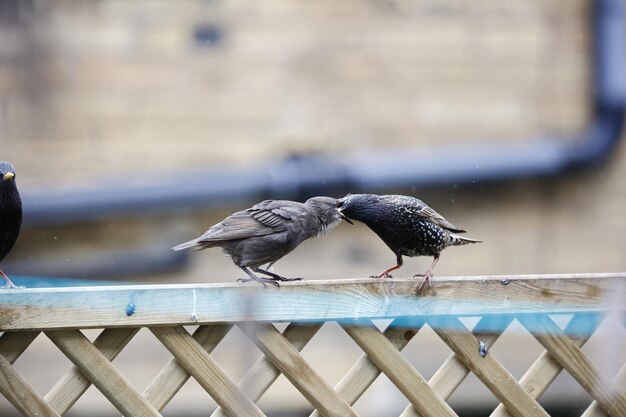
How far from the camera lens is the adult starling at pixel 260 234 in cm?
315

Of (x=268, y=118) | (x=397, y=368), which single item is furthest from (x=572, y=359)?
(x=268, y=118)

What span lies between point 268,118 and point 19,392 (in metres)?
3.32

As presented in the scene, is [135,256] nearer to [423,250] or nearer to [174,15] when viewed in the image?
[174,15]

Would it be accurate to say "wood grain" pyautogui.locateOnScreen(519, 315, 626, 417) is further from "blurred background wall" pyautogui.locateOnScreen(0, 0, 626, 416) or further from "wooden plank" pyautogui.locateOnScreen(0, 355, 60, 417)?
"blurred background wall" pyautogui.locateOnScreen(0, 0, 626, 416)

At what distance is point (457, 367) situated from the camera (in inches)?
101

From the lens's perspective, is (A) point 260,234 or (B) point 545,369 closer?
(B) point 545,369

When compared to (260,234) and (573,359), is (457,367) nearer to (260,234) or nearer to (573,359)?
(573,359)

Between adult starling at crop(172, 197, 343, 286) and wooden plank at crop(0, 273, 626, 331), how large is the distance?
0.63m

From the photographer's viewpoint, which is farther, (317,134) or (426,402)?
(317,134)

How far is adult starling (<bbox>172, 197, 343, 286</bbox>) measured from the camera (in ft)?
10.3

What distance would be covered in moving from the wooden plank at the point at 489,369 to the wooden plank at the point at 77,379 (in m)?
0.84

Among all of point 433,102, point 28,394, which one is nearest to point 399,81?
point 433,102

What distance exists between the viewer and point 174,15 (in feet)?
18.3

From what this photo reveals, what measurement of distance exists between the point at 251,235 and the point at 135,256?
2.53m
